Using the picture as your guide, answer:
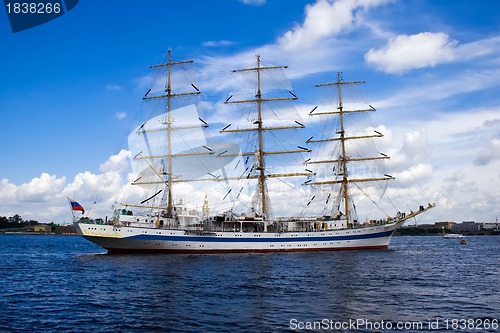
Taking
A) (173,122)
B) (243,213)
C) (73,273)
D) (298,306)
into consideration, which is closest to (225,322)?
(298,306)

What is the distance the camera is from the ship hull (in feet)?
190

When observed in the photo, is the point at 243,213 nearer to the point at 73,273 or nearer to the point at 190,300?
the point at 73,273

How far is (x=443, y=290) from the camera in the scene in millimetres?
31078

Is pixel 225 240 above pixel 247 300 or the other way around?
A: above

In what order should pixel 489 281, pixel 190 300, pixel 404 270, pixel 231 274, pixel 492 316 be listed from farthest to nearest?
pixel 404 270 → pixel 231 274 → pixel 489 281 → pixel 190 300 → pixel 492 316

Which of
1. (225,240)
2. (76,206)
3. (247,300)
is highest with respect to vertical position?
(76,206)

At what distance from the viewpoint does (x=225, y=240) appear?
6297 cm

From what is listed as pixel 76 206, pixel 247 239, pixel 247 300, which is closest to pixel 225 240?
pixel 247 239

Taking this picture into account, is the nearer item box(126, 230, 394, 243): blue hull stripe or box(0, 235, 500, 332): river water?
box(0, 235, 500, 332): river water

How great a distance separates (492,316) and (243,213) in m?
47.5

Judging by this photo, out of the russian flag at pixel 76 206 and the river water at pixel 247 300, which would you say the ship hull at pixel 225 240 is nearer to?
the russian flag at pixel 76 206

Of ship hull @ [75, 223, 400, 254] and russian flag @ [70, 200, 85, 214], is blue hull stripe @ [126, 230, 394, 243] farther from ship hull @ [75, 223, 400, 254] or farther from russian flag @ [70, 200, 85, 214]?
russian flag @ [70, 200, 85, 214]

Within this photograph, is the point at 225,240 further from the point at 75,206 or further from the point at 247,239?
the point at 75,206

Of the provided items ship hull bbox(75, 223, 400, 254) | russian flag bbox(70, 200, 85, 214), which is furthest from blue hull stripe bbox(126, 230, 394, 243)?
russian flag bbox(70, 200, 85, 214)
